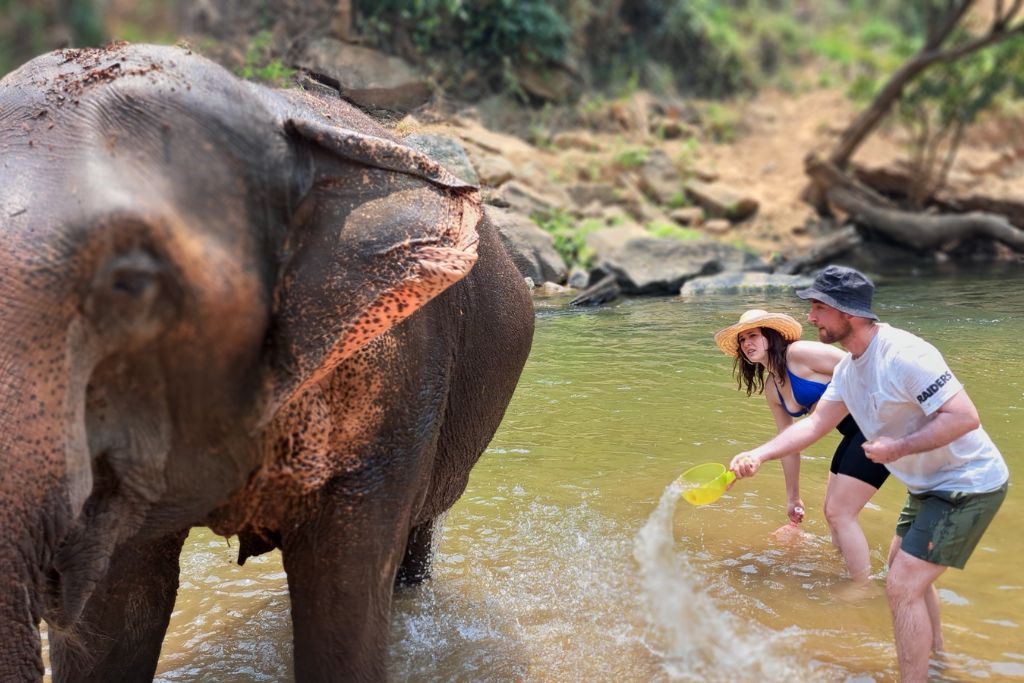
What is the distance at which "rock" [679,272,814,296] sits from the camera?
501 inches

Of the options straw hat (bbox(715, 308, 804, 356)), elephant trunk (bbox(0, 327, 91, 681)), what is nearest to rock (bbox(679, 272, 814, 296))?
straw hat (bbox(715, 308, 804, 356))

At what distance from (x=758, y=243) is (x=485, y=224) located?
43.7 feet

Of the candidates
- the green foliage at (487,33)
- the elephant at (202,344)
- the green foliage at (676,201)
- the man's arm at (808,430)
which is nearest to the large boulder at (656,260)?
the green foliage at (676,201)

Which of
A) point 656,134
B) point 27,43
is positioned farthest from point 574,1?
point 27,43

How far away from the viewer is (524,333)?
4.02 m

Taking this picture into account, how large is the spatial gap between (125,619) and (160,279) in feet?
5.13

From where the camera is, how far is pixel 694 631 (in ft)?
13.5

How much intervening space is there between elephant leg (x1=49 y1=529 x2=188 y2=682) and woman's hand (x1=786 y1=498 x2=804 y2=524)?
301 centimetres

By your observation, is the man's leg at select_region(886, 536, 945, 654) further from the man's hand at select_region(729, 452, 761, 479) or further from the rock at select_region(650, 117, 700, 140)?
the rock at select_region(650, 117, 700, 140)

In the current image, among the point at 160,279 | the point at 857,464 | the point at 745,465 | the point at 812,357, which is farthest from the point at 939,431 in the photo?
the point at 160,279

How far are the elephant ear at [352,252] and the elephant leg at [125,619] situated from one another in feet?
3.13

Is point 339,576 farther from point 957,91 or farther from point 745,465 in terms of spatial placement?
point 957,91

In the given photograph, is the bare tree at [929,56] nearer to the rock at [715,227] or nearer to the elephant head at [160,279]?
the rock at [715,227]

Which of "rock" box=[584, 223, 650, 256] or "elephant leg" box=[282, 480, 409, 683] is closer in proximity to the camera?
"elephant leg" box=[282, 480, 409, 683]
